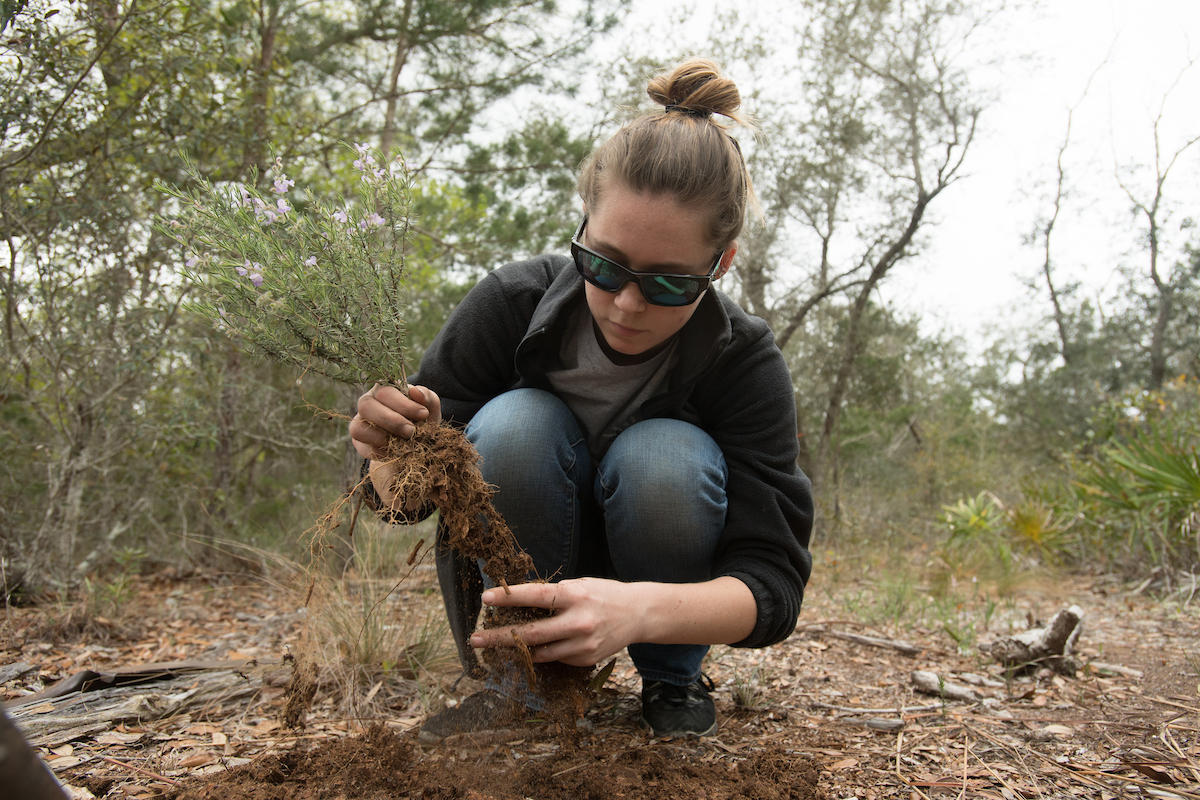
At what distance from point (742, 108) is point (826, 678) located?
6.41 ft

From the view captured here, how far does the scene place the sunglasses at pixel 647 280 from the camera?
1.66 meters

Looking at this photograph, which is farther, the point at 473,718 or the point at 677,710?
the point at 677,710

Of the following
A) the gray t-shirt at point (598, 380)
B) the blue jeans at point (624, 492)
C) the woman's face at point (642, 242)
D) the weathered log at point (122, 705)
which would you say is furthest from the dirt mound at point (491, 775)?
the woman's face at point (642, 242)

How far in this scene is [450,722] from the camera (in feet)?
5.97

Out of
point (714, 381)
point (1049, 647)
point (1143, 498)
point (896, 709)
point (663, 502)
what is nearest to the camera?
point (663, 502)

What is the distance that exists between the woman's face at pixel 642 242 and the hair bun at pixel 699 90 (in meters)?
0.40

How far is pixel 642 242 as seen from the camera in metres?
1.64

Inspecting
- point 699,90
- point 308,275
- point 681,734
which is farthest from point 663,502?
point 699,90

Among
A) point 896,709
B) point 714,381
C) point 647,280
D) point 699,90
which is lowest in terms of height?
point 896,709

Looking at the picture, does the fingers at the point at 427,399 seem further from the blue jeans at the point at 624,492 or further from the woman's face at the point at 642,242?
the woman's face at the point at 642,242

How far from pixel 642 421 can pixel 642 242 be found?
56cm

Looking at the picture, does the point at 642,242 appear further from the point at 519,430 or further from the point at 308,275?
the point at 308,275

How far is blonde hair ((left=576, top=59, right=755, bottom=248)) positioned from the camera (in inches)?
64.9

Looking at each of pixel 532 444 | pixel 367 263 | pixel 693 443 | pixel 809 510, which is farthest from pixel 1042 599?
pixel 367 263
